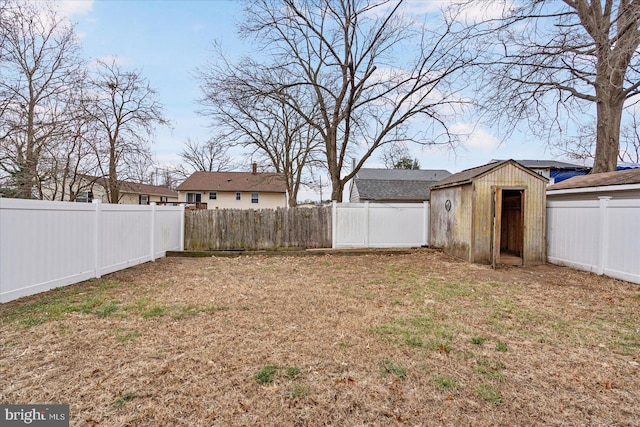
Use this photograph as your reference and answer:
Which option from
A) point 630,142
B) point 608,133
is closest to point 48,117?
point 608,133

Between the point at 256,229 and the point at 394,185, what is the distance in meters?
15.4

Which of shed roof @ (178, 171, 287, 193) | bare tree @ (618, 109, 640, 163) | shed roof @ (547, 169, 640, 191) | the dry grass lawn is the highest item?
bare tree @ (618, 109, 640, 163)

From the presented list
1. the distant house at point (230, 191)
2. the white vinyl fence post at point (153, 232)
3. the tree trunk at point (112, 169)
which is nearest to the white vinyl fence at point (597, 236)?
the white vinyl fence post at point (153, 232)

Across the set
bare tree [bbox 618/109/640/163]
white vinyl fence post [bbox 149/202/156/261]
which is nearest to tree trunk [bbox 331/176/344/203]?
white vinyl fence post [bbox 149/202/156/261]

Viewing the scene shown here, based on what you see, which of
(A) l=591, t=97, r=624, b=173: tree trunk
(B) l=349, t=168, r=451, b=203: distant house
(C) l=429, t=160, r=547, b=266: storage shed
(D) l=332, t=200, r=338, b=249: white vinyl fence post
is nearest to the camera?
(C) l=429, t=160, r=547, b=266: storage shed

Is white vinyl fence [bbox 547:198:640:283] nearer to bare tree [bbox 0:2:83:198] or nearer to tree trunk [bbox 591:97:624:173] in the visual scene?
tree trunk [bbox 591:97:624:173]

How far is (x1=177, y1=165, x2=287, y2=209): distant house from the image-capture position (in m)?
29.9

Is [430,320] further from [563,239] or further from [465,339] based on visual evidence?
[563,239]

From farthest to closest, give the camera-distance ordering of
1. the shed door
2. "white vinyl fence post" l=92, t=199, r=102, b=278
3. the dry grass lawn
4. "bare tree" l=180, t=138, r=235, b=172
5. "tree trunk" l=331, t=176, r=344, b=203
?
"bare tree" l=180, t=138, r=235, b=172 < "tree trunk" l=331, t=176, r=344, b=203 < the shed door < "white vinyl fence post" l=92, t=199, r=102, b=278 < the dry grass lawn

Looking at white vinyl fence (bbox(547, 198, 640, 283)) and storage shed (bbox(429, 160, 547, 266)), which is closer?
white vinyl fence (bbox(547, 198, 640, 283))

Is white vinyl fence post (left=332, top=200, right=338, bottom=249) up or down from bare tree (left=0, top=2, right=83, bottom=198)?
down

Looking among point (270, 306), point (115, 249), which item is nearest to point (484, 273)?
point (270, 306)

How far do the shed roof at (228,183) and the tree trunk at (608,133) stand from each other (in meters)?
22.7

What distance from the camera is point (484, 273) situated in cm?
676
